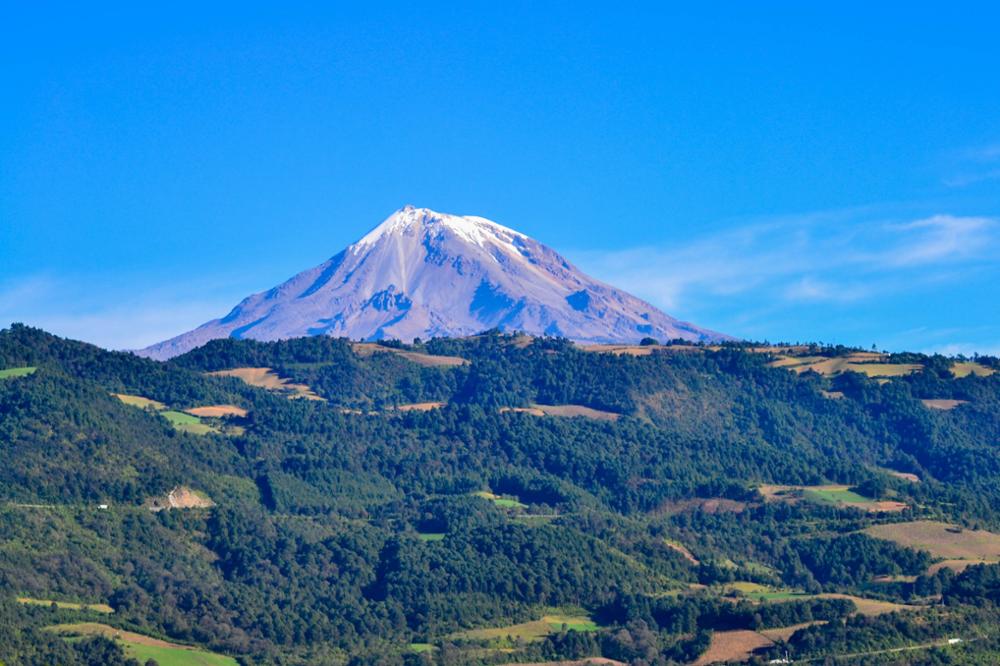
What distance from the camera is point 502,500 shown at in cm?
19250

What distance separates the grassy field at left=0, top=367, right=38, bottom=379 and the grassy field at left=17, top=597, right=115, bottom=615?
49669 mm

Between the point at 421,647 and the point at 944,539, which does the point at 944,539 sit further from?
the point at 421,647

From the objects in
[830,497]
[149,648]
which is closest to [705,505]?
[830,497]

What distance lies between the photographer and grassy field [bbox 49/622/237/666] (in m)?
134

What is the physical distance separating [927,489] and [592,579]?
52.0 meters

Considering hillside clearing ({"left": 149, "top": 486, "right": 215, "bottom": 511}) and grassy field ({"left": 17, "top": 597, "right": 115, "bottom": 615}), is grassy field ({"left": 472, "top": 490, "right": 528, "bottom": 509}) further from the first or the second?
grassy field ({"left": 17, "top": 597, "right": 115, "bottom": 615})

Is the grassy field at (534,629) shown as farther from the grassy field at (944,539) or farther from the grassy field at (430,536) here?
the grassy field at (944,539)

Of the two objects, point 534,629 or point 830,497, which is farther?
point 830,497

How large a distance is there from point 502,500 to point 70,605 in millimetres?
56797

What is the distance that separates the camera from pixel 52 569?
14888 cm

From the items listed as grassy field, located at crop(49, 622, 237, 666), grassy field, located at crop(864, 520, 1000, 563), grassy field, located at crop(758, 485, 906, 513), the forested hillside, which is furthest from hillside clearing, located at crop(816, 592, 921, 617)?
grassy field, located at crop(49, 622, 237, 666)

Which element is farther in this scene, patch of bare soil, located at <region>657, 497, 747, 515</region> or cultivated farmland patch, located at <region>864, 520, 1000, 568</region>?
patch of bare soil, located at <region>657, 497, 747, 515</region>

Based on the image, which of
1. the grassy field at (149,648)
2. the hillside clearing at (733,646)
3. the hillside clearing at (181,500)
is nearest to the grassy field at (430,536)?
the hillside clearing at (181,500)

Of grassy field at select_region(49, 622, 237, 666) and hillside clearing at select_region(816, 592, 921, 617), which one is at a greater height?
hillside clearing at select_region(816, 592, 921, 617)
